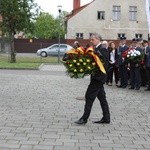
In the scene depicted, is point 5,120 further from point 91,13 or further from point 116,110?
point 91,13

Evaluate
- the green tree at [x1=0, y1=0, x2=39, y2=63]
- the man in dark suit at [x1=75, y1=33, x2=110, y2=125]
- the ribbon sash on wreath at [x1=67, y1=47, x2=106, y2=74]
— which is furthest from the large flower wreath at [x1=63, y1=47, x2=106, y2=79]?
the green tree at [x1=0, y1=0, x2=39, y2=63]

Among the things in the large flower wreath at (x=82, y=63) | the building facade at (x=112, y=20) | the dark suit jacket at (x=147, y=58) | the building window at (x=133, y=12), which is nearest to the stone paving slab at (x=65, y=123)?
the large flower wreath at (x=82, y=63)

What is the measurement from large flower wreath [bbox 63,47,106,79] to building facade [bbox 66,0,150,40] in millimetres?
55989

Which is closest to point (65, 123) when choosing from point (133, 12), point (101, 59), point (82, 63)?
point (82, 63)

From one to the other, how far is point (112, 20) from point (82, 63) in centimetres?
5731

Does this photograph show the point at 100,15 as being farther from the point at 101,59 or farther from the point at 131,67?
the point at 101,59

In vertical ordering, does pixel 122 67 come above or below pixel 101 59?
below

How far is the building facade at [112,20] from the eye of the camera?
65750 mm

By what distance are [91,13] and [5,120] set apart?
56489mm

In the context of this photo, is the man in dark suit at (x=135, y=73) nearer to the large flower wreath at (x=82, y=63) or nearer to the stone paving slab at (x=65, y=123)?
the stone paving slab at (x=65, y=123)

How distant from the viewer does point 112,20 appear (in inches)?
2611

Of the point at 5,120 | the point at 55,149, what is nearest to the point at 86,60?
the point at 5,120

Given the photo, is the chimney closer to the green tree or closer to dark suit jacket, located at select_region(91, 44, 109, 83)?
the green tree

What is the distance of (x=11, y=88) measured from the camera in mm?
16797
